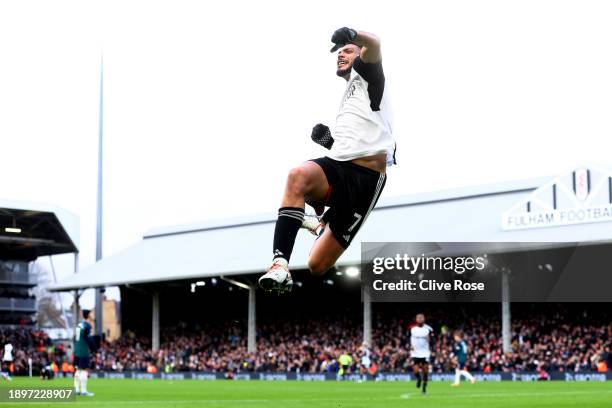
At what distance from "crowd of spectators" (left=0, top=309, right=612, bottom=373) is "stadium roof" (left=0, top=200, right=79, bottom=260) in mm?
6884

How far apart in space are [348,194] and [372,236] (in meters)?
40.2

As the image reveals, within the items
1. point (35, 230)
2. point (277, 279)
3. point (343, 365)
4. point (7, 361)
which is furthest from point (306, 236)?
point (277, 279)

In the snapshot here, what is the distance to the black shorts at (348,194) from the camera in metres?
7.97

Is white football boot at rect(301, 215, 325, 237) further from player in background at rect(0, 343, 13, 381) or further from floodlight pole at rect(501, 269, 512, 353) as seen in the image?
player in background at rect(0, 343, 13, 381)

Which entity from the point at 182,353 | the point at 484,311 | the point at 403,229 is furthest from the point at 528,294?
the point at 182,353

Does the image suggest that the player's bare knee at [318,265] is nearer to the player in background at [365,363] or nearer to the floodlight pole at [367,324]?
the player in background at [365,363]

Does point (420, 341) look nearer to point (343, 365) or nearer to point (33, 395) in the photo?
point (33, 395)

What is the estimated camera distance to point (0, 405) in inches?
688

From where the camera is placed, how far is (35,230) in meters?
70.1

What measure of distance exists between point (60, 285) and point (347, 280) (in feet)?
71.9

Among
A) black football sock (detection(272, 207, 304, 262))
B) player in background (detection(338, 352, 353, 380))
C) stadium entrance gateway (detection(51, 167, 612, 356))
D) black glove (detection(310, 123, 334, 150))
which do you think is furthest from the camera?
player in background (detection(338, 352, 353, 380))

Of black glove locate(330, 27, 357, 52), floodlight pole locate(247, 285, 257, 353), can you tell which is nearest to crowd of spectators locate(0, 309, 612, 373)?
floodlight pole locate(247, 285, 257, 353)

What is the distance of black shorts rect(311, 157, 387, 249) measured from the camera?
26.2 ft

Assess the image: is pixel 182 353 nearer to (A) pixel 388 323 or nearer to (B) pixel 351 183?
(A) pixel 388 323
